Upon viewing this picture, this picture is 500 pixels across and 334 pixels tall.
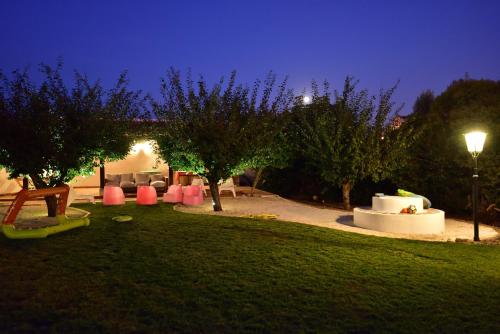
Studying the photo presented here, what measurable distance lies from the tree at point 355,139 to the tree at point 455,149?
82cm

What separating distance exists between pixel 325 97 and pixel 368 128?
6.32 ft

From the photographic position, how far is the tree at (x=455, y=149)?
14.2m

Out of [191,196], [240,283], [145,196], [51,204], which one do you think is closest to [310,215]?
[191,196]

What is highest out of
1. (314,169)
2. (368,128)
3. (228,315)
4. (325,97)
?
(325,97)

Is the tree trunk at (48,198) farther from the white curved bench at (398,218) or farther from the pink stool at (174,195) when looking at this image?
the white curved bench at (398,218)

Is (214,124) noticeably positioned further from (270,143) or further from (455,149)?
(455,149)

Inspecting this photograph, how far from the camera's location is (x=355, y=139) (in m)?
14.9

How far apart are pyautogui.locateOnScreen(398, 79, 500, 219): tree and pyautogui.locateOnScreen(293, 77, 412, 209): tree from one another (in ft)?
2.70

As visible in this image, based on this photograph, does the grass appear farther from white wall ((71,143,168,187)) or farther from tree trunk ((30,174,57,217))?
white wall ((71,143,168,187))

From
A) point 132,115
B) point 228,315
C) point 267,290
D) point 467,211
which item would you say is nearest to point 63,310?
point 228,315

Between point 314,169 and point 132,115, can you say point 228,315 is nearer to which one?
point 132,115

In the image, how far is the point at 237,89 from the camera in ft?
44.5

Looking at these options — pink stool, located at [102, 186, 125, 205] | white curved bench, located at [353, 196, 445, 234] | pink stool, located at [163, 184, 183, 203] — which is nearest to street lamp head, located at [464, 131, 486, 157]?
white curved bench, located at [353, 196, 445, 234]

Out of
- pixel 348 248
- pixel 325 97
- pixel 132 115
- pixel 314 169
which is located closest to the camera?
pixel 348 248
